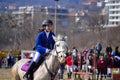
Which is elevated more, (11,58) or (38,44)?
(38,44)

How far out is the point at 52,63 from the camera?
14.3m

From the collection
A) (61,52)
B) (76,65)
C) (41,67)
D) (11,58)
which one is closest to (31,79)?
(41,67)

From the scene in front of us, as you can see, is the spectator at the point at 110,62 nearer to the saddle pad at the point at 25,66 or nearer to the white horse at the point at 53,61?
the saddle pad at the point at 25,66

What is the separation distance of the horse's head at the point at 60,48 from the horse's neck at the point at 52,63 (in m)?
0.28

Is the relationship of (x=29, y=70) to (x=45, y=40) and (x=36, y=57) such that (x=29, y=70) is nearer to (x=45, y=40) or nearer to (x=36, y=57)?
(x=36, y=57)

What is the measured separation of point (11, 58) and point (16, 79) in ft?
99.4

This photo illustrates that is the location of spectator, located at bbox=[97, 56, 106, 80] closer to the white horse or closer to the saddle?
the saddle

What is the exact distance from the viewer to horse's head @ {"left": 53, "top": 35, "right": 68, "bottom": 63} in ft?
44.3

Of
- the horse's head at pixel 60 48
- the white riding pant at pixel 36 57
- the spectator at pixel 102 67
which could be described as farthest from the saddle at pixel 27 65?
the spectator at pixel 102 67

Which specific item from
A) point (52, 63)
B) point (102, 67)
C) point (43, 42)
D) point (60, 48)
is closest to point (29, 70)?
point (52, 63)

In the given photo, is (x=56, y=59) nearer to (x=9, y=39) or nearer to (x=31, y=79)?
(x=31, y=79)

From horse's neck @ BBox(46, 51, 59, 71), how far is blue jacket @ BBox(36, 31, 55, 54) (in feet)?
0.89

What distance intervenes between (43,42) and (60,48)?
914 millimetres

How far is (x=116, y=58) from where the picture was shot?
92.3 ft
